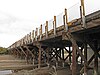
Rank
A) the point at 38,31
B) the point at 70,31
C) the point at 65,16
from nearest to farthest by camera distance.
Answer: the point at 70,31, the point at 65,16, the point at 38,31

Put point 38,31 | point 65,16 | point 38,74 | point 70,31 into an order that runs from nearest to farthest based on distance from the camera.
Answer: point 70,31, point 65,16, point 38,74, point 38,31

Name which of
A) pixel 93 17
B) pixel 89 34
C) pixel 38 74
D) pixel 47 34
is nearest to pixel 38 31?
pixel 47 34

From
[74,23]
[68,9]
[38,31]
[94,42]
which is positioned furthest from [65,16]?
[38,31]

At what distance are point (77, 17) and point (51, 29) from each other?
15.2ft

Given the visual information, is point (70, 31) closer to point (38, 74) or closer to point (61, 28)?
point (61, 28)

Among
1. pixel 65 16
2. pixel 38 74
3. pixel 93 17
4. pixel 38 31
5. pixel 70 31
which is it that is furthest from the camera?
pixel 38 31

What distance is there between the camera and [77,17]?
1016 centimetres

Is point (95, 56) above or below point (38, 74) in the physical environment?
above

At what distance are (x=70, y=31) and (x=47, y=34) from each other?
473 cm

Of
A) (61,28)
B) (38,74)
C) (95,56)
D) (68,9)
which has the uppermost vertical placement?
(68,9)

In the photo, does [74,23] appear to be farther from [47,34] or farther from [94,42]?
[47,34]

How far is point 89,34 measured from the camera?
11.2 m

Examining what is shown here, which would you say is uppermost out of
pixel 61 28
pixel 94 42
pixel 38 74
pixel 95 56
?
pixel 61 28

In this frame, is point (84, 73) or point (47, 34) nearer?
point (84, 73)
